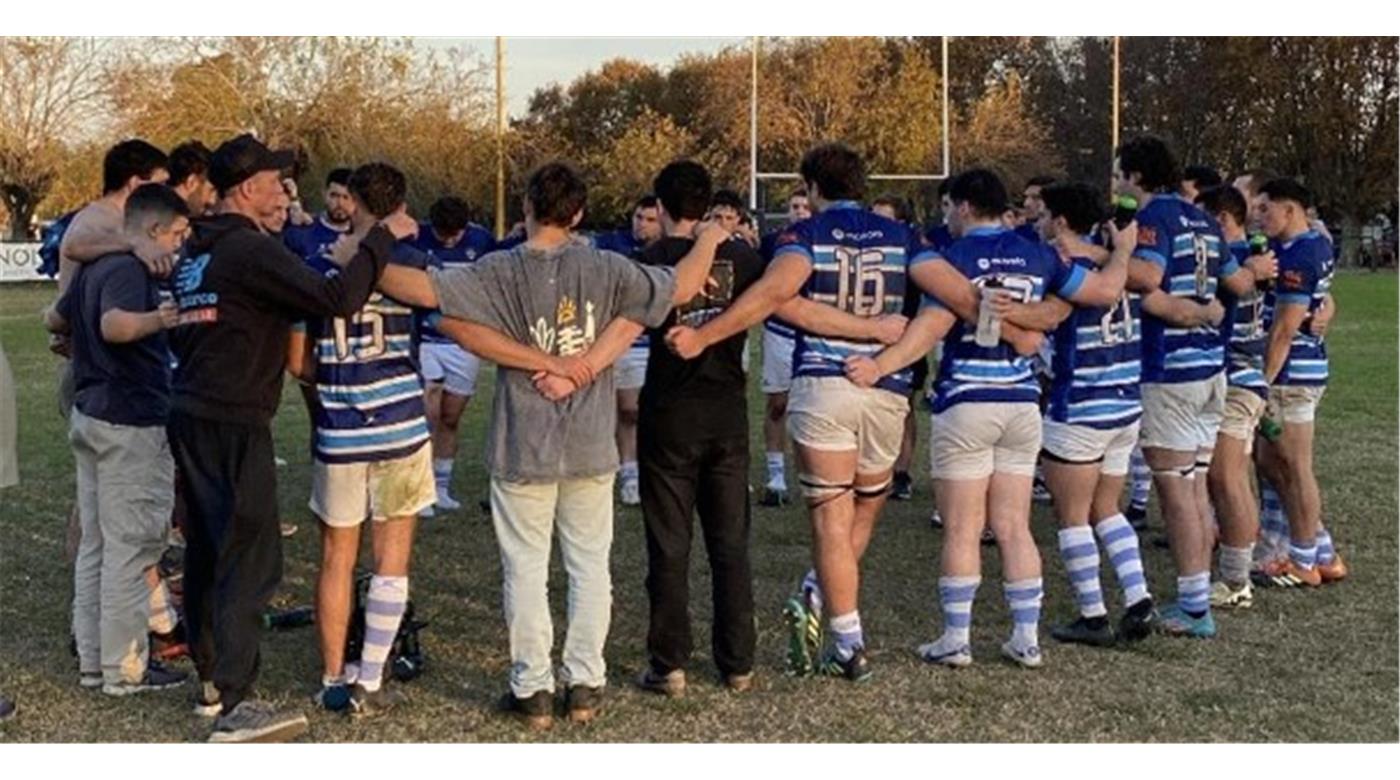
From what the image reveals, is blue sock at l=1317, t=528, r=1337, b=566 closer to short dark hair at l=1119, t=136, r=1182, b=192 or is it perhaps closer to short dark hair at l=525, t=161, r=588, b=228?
short dark hair at l=1119, t=136, r=1182, b=192

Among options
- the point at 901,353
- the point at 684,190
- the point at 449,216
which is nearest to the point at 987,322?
the point at 901,353

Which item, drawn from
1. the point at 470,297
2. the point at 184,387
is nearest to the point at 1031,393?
the point at 470,297

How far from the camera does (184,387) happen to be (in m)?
5.44

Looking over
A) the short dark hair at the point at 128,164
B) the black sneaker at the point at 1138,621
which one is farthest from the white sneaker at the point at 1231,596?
the short dark hair at the point at 128,164

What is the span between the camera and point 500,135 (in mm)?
37000

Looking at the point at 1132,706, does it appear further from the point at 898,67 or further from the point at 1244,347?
the point at 898,67

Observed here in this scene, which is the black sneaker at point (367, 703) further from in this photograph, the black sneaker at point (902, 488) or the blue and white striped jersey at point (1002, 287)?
the black sneaker at point (902, 488)

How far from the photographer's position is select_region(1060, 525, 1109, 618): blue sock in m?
6.70

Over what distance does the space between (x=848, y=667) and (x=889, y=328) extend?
140 cm

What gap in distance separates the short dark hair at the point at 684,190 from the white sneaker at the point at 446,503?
175 inches

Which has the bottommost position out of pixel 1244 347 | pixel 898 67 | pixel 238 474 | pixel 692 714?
pixel 692 714

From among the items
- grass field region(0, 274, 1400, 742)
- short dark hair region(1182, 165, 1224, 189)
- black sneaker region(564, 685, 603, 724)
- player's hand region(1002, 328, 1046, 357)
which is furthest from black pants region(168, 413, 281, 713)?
short dark hair region(1182, 165, 1224, 189)

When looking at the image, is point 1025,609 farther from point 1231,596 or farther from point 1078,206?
point 1078,206

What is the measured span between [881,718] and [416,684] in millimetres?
1909
